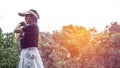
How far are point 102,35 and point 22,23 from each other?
113 feet

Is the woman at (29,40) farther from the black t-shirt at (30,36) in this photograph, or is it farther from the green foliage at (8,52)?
the green foliage at (8,52)

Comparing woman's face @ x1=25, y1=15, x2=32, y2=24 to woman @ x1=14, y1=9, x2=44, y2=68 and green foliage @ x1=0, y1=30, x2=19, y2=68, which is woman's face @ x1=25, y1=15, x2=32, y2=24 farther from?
green foliage @ x1=0, y1=30, x2=19, y2=68

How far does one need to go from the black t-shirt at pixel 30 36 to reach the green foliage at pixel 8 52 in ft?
63.8

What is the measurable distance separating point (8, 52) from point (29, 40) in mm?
21451

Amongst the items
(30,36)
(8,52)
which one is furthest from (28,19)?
Answer: (8,52)

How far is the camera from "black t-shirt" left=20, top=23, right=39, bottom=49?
5.98 metres

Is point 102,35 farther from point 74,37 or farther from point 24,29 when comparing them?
point 24,29

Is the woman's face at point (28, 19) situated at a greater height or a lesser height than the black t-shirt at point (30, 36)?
greater

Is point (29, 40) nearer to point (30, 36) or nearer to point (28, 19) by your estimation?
point (30, 36)

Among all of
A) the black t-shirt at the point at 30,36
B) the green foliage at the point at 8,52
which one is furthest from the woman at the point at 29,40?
the green foliage at the point at 8,52

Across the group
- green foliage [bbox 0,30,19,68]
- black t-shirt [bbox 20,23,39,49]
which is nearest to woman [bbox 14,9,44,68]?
black t-shirt [bbox 20,23,39,49]

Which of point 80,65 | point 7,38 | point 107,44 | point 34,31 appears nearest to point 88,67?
point 80,65

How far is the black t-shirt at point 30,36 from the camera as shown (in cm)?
598

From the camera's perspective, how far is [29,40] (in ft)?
19.7
